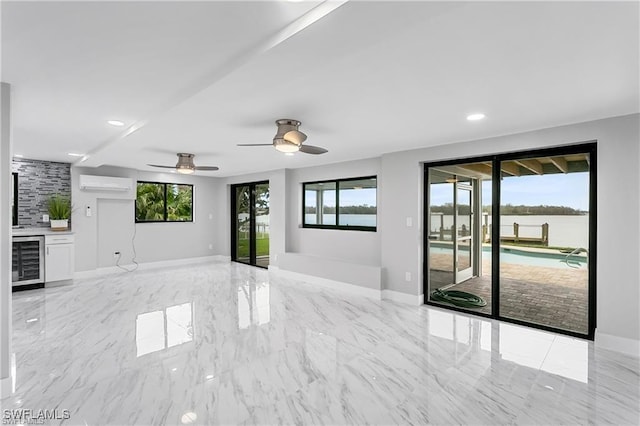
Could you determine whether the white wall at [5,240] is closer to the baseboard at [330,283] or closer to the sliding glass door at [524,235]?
the baseboard at [330,283]

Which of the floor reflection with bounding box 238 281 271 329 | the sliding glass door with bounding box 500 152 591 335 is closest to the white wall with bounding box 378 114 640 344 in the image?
the sliding glass door with bounding box 500 152 591 335

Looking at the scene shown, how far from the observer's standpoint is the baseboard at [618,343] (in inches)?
118

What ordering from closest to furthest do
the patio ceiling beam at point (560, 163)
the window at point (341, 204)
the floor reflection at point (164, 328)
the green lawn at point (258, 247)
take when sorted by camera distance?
the floor reflection at point (164, 328), the patio ceiling beam at point (560, 163), the window at point (341, 204), the green lawn at point (258, 247)

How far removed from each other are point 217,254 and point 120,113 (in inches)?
230

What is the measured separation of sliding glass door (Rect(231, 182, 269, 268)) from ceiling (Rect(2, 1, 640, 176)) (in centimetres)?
404

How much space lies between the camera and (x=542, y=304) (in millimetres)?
4379

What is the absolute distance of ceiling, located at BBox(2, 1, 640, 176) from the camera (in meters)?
1.52

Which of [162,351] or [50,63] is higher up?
[50,63]

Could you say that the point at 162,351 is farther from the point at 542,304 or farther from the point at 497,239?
the point at 542,304

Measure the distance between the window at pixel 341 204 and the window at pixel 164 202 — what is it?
326 cm

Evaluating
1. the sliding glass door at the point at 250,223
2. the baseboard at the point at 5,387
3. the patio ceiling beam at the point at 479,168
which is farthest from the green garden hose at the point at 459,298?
the baseboard at the point at 5,387

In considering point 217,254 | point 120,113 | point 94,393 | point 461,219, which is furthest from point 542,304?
point 217,254

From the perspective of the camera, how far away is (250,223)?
8000 millimetres

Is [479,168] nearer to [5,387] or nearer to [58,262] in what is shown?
[5,387]
